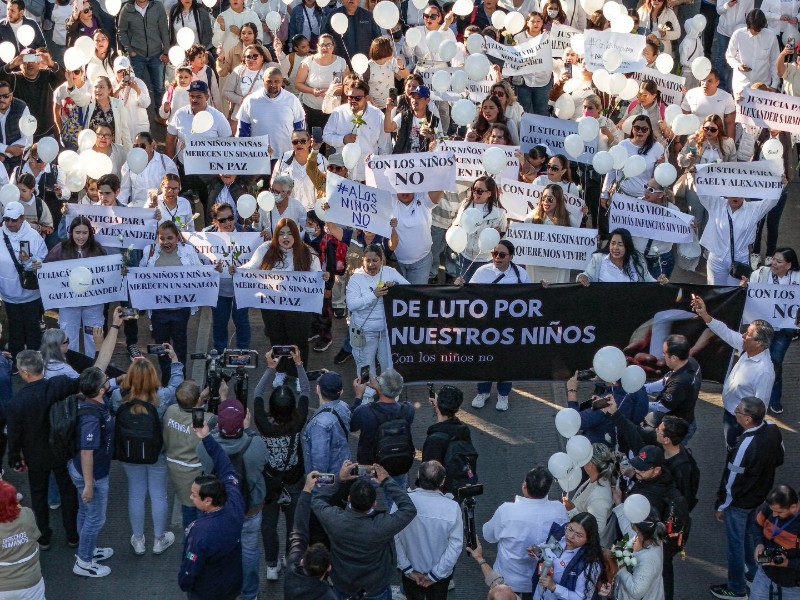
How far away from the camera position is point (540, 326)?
11.2 meters

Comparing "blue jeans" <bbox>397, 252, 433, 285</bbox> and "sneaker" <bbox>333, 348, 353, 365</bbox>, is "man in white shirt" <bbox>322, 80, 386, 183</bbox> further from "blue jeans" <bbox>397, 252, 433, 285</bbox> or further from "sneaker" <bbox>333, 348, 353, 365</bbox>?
"sneaker" <bbox>333, 348, 353, 365</bbox>

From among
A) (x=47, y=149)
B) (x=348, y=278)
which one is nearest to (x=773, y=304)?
(x=348, y=278)

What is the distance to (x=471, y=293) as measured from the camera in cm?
1105

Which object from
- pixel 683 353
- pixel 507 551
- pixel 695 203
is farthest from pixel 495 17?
pixel 507 551

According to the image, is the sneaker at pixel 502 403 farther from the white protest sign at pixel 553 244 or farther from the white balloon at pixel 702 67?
the white balloon at pixel 702 67

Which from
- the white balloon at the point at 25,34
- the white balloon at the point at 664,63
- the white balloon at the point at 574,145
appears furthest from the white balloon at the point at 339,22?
the white balloon at the point at 574,145

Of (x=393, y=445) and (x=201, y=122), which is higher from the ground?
(x=201, y=122)

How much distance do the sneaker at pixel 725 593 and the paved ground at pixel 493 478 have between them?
8 cm

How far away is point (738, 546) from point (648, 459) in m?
1.19

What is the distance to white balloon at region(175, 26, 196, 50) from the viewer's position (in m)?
14.7

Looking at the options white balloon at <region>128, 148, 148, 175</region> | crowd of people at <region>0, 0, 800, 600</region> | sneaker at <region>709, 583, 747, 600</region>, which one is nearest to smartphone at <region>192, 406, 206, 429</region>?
crowd of people at <region>0, 0, 800, 600</region>

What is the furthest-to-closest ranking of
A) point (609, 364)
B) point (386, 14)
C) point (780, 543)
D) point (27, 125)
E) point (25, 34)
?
point (386, 14), point (25, 34), point (27, 125), point (609, 364), point (780, 543)

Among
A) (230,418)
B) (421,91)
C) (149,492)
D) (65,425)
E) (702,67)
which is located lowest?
(149,492)

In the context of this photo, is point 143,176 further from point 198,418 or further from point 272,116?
point 198,418
